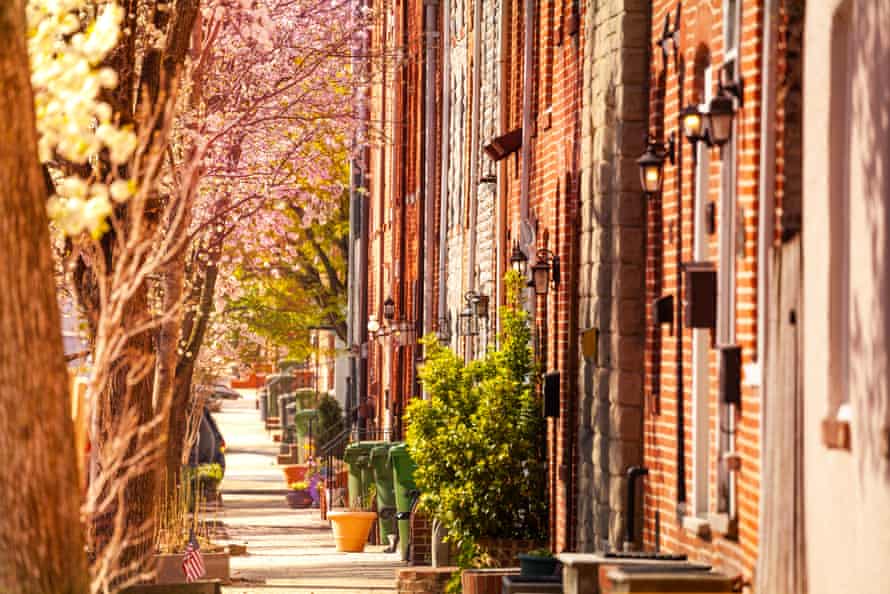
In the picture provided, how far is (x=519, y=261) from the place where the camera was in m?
19.5

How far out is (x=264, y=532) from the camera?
31.5m

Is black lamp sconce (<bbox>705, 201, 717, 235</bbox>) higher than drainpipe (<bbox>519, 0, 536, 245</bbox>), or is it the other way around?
drainpipe (<bbox>519, 0, 536, 245</bbox>)

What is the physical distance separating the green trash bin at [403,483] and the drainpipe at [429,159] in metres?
→ 3.22

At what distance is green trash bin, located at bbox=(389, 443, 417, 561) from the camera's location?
85.8 feet

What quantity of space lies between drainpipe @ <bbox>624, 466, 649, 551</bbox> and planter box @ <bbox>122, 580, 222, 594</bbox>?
3088 millimetres

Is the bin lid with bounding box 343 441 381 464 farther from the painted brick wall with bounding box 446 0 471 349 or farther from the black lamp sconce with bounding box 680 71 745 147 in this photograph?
the black lamp sconce with bounding box 680 71 745 147

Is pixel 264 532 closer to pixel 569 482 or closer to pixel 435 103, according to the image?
pixel 435 103

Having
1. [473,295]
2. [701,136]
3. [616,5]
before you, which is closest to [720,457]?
[701,136]

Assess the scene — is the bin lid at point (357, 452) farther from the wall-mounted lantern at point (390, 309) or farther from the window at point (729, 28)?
the window at point (729, 28)

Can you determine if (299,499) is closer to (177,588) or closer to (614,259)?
(614,259)

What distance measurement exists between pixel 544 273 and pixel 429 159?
12440 millimetres

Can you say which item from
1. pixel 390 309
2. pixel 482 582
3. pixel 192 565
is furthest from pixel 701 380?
pixel 390 309

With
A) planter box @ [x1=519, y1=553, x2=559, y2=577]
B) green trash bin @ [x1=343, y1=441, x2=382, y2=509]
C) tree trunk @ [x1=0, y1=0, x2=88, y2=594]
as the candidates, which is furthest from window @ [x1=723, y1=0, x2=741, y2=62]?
green trash bin @ [x1=343, y1=441, x2=382, y2=509]

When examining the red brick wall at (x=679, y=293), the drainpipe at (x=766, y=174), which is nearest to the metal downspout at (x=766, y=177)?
the drainpipe at (x=766, y=174)
